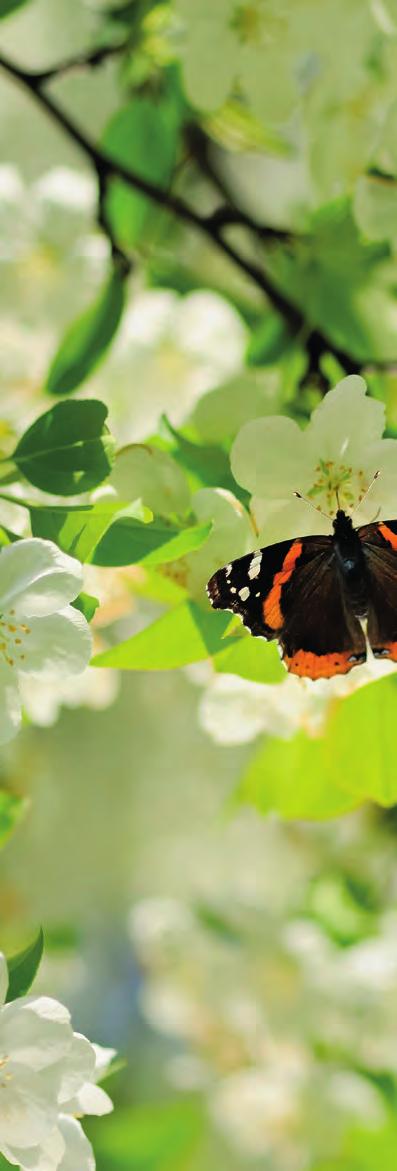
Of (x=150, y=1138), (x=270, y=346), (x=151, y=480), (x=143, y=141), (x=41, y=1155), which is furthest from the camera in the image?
(x=150, y=1138)

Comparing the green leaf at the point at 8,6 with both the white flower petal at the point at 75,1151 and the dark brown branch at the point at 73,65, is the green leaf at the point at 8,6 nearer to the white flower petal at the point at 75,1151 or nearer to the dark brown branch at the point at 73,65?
the dark brown branch at the point at 73,65

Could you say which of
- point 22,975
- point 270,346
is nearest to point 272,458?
point 22,975

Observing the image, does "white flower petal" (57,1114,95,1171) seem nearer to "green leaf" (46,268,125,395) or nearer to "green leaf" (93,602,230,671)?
"green leaf" (93,602,230,671)

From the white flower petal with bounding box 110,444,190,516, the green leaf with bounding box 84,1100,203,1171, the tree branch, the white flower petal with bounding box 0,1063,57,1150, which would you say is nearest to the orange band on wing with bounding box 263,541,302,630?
the white flower petal with bounding box 110,444,190,516

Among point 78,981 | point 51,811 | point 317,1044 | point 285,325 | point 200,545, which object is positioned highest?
point 200,545

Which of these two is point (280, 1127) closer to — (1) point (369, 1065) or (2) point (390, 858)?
(1) point (369, 1065)

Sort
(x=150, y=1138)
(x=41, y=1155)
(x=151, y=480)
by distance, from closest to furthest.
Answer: (x=41, y=1155) < (x=151, y=480) < (x=150, y=1138)

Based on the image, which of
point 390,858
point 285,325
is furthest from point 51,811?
point 285,325

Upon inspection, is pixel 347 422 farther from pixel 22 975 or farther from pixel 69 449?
pixel 22 975
